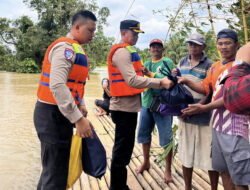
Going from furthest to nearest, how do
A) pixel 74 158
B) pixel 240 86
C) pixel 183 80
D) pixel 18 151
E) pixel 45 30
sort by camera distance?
pixel 45 30, pixel 18 151, pixel 183 80, pixel 74 158, pixel 240 86

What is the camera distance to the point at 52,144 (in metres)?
2.37

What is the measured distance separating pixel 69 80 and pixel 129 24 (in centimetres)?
98

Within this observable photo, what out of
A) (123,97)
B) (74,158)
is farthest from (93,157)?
(123,97)

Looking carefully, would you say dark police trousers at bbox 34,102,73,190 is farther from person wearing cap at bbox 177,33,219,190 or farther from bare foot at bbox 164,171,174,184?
bare foot at bbox 164,171,174,184

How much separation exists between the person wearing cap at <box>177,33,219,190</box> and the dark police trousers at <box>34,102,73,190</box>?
1.14 metres

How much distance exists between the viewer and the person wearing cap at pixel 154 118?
3.57 metres

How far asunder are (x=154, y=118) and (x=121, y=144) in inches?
25.4

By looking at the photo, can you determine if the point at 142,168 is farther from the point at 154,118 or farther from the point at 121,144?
the point at 121,144

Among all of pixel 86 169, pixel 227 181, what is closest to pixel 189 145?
pixel 227 181

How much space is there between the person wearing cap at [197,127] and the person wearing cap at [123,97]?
0.35 metres

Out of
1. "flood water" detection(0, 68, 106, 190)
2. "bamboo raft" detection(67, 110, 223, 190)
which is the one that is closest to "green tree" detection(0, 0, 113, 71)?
"flood water" detection(0, 68, 106, 190)

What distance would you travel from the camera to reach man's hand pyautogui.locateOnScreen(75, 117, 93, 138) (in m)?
2.28

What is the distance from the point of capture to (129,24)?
3.07 meters

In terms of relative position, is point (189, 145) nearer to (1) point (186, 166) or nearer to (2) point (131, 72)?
(1) point (186, 166)
